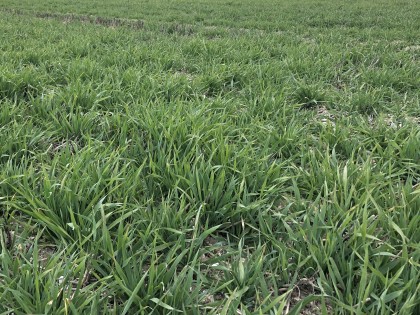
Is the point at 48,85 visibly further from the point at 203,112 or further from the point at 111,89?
the point at 203,112

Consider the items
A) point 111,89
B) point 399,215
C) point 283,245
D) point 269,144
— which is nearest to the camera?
point 283,245

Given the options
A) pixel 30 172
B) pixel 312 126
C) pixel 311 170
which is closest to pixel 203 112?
pixel 312 126

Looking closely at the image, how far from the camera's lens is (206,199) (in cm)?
185

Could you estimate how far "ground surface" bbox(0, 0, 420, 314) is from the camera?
4.49 feet

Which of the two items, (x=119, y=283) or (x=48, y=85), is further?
(x=48, y=85)

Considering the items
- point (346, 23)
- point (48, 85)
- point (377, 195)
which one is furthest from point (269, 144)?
point (346, 23)

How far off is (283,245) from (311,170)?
66 centimetres

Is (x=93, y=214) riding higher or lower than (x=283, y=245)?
higher

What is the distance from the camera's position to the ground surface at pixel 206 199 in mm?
1367

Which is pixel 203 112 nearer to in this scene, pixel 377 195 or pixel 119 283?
pixel 377 195

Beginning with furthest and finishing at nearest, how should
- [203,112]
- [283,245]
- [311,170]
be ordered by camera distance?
[203,112]
[311,170]
[283,245]

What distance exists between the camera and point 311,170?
84.0 inches

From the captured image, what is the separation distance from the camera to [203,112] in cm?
294

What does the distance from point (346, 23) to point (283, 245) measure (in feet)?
35.1
